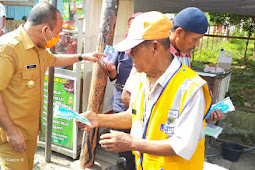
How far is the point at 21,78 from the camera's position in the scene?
2098 millimetres

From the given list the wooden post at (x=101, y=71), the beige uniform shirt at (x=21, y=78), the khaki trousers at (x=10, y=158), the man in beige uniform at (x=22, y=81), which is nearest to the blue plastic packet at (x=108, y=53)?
the wooden post at (x=101, y=71)

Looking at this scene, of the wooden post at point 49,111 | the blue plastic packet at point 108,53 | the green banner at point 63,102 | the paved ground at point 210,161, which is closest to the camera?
Result: the blue plastic packet at point 108,53

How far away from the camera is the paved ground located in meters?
3.57

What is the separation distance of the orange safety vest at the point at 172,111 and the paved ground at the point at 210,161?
2097 mm

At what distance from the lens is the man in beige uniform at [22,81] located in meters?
1.98

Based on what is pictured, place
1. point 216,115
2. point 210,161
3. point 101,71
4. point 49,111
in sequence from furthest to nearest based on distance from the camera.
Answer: point 210,161
point 49,111
point 101,71
point 216,115

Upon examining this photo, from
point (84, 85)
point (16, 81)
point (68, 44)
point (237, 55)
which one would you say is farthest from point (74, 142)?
point (237, 55)

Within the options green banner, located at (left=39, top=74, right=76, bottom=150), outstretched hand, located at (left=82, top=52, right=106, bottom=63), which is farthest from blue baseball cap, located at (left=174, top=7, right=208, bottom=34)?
green banner, located at (left=39, top=74, right=76, bottom=150)

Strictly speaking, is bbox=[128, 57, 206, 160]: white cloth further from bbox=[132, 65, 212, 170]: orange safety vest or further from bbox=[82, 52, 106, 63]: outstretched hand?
bbox=[82, 52, 106, 63]: outstretched hand

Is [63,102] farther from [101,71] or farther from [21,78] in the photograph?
[21,78]

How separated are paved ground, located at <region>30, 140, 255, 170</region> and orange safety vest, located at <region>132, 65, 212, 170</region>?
2097 millimetres

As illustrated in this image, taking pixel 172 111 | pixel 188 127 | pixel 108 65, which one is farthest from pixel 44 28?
pixel 188 127

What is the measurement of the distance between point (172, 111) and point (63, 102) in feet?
8.20

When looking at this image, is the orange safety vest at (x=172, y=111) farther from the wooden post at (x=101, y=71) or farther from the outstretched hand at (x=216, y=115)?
the wooden post at (x=101, y=71)
